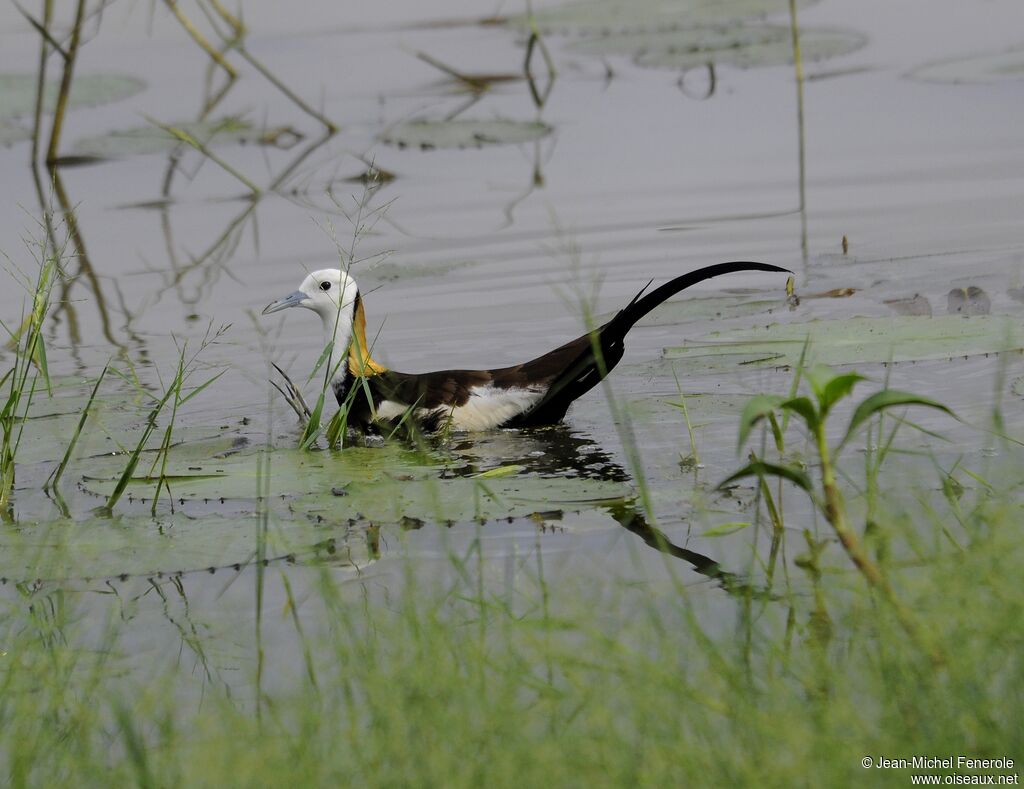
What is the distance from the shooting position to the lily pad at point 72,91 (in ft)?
47.4

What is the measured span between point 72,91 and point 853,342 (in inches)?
410

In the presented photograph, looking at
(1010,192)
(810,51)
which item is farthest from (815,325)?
(810,51)

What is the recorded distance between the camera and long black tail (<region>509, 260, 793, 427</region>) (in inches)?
234

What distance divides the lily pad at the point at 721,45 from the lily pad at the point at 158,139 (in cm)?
392

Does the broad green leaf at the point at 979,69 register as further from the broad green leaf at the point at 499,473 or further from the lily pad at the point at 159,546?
the lily pad at the point at 159,546

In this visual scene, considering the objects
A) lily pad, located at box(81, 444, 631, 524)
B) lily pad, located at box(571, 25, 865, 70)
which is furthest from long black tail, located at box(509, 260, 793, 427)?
lily pad, located at box(571, 25, 865, 70)

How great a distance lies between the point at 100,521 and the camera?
5.00m

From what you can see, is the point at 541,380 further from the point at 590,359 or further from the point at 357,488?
the point at 357,488

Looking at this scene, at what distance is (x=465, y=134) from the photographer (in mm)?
12703

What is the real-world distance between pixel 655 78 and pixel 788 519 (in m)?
10.8

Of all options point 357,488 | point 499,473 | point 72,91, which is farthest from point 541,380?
point 72,91

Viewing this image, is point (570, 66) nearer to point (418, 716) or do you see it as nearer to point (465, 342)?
point (465, 342)

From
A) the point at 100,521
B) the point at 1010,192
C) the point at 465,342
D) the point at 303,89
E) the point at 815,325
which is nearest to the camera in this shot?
the point at 100,521

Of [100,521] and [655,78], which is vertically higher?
[655,78]
